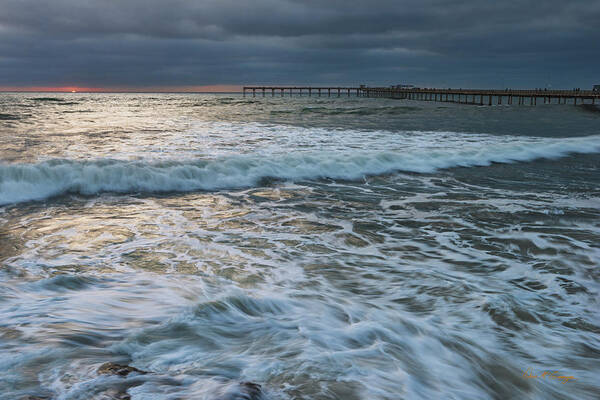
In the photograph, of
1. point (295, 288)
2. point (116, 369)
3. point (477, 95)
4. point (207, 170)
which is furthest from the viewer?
point (477, 95)

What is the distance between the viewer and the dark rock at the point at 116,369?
2.26 m

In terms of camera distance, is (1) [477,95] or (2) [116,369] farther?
(1) [477,95]

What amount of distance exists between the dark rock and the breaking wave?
6.22 m

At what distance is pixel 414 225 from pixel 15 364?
472cm

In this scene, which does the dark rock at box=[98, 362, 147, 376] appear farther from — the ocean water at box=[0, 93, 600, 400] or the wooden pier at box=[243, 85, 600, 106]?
the wooden pier at box=[243, 85, 600, 106]

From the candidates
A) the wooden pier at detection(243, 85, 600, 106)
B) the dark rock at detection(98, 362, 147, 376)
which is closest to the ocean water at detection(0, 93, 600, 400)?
the dark rock at detection(98, 362, 147, 376)

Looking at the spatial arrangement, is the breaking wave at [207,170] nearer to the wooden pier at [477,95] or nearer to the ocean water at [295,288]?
the ocean water at [295,288]

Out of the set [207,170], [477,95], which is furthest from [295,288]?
[477,95]

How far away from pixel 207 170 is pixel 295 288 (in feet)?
20.5

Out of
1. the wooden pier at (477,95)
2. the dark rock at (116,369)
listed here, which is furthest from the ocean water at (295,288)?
the wooden pier at (477,95)

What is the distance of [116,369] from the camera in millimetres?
2295

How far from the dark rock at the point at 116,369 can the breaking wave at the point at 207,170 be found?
20.4ft

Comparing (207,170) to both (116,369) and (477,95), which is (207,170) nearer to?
(116,369)

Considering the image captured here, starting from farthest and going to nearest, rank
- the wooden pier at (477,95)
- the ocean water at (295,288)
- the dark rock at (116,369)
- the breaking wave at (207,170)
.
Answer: the wooden pier at (477,95) < the breaking wave at (207,170) < the ocean water at (295,288) < the dark rock at (116,369)
